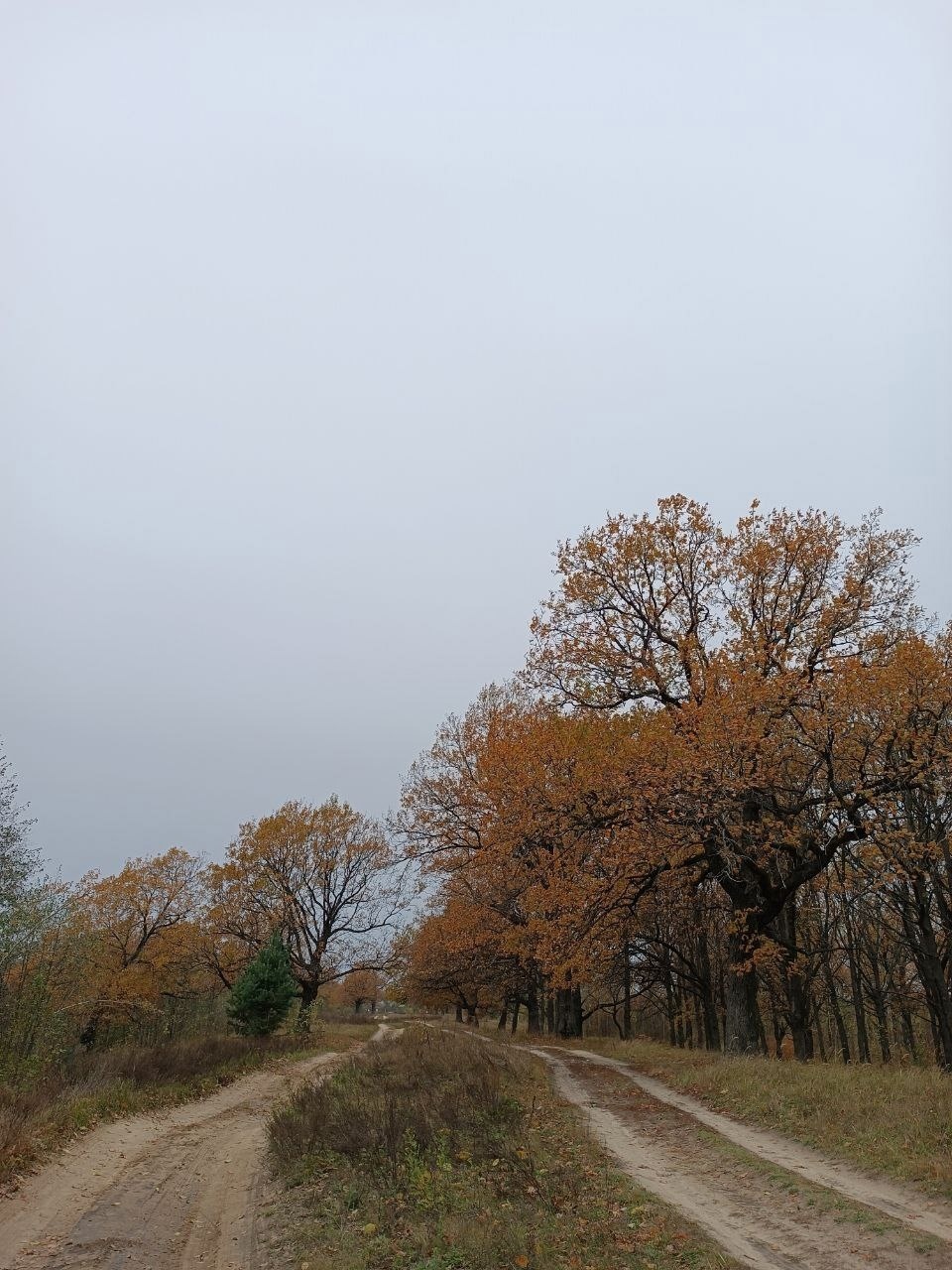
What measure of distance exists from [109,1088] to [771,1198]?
15.1 m

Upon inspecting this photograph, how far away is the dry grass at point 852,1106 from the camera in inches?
365

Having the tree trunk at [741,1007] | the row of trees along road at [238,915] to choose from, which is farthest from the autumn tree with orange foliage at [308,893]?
the tree trunk at [741,1007]

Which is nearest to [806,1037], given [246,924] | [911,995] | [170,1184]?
[911,995]

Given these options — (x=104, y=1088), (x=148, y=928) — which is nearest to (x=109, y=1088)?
(x=104, y=1088)

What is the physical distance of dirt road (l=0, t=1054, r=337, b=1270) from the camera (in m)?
8.75

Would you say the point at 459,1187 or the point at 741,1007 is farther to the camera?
the point at 741,1007

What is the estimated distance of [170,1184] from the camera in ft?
39.1

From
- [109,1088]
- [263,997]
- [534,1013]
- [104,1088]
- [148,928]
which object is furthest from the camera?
[148,928]

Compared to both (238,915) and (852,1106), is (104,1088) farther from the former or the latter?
(238,915)

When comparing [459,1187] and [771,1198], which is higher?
[771,1198]

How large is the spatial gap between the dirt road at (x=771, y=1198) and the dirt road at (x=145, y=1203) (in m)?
5.44

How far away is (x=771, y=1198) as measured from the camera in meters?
8.75

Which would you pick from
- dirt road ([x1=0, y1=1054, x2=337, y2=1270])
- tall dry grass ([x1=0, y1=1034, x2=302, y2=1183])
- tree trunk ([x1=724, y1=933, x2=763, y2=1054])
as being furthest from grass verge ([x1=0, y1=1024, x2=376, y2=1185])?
tree trunk ([x1=724, y1=933, x2=763, y2=1054])

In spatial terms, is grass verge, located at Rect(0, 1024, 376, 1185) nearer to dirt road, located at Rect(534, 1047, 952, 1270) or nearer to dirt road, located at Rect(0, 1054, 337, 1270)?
dirt road, located at Rect(0, 1054, 337, 1270)
